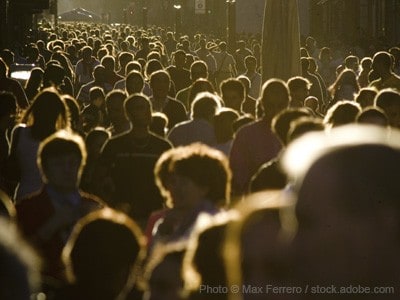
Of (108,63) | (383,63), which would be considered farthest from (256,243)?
(108,63)

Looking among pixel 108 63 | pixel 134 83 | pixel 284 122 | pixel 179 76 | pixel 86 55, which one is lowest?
pixel 284 122

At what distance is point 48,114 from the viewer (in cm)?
852

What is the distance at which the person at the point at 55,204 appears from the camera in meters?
5.86

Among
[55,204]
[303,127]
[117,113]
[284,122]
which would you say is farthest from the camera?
[117,113]

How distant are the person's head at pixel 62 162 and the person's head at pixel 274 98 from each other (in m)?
2.73

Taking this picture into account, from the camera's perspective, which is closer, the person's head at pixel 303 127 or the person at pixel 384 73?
the person's head at pixel 303 127

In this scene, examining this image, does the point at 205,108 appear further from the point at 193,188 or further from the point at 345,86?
the point at 345,86

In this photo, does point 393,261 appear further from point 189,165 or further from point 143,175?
point 143,175

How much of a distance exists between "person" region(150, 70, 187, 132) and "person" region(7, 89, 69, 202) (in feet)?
11.7

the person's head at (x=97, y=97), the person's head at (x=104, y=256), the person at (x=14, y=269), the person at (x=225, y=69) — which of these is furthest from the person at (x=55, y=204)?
the person at (x=225, y=69)

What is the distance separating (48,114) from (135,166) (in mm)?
807

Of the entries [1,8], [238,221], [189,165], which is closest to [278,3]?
[189,165]

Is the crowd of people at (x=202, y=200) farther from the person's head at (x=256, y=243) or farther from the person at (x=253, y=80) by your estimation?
the person at (x=253, y=80)

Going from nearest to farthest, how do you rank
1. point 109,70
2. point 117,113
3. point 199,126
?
point 199,126 → point 117,113 → point 109,70
